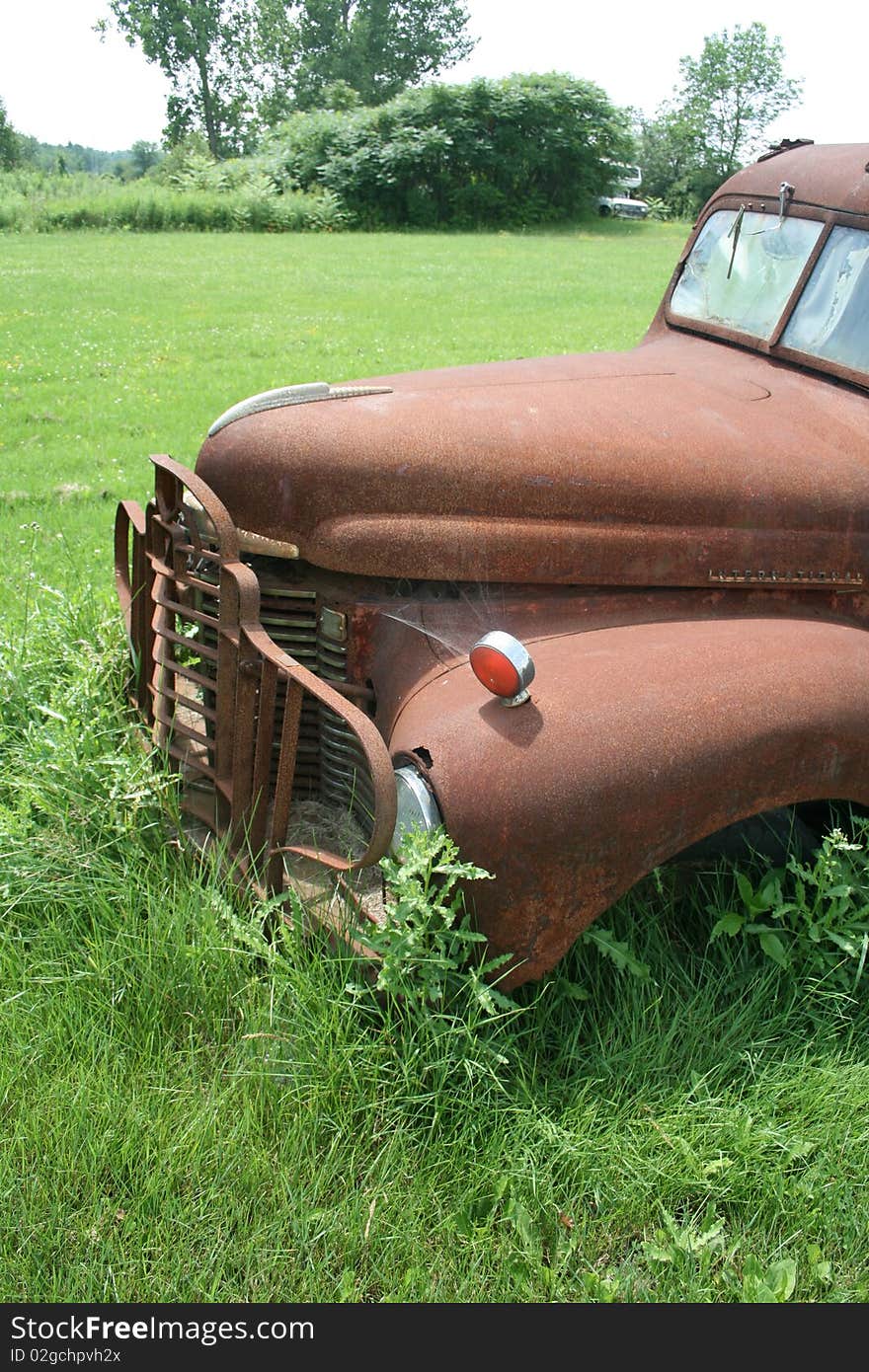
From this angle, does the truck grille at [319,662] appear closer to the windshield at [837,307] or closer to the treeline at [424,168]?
the windshield at [837,307]

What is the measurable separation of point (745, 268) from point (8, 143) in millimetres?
70508

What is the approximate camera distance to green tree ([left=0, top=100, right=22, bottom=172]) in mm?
62750

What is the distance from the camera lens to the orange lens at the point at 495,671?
2.47m

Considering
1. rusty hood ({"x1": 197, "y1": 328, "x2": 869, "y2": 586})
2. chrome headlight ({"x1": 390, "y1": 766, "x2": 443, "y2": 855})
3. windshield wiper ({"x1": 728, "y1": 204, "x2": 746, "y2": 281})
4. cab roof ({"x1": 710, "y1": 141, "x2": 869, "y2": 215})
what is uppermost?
cab roof ({"x1": 710, "y1": 141, "x2": 869, "y2": 215})

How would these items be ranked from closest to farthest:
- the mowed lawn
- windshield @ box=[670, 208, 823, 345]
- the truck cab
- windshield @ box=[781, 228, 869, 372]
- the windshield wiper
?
windshield @ box=[781, 228, 869, 372]
windshield @ box=[670, 208, 823, 345]
the windshield wiper
the mowed lawn
the truck cab

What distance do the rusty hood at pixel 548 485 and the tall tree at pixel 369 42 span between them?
57404 mm

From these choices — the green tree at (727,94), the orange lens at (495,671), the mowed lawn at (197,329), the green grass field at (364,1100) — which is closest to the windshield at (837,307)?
the green grass field at (364,1100)

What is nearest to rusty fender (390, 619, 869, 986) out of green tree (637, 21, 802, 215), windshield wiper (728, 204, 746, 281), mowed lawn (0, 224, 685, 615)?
windshield wiper (728, 204, 746, 281)

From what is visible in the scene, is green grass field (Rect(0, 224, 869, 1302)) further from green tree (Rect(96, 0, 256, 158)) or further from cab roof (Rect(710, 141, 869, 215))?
green tree (Rect(96, 0, 256, 158))

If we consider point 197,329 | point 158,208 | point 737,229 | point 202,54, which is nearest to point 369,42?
point 202,54

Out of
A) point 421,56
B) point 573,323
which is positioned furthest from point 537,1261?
point 421,56

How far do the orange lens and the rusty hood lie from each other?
442 millimetres
